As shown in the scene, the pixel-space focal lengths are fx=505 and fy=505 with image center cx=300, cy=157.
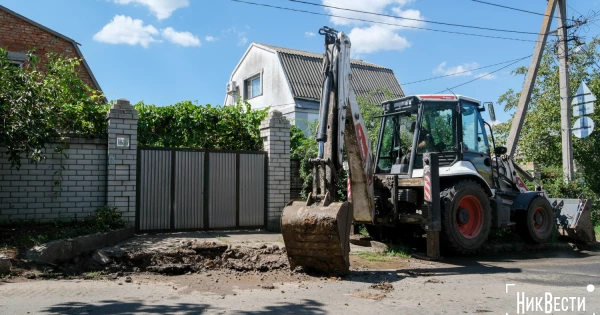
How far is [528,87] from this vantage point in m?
14.2

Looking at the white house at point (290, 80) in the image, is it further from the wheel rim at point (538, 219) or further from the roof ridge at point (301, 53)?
the wheel rim at point (538, 219)

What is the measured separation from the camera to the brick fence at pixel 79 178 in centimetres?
922

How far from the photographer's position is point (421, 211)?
29.0 feet

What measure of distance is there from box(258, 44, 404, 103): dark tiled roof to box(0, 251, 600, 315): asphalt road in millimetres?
15588

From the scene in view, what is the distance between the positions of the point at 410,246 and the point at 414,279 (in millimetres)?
2732

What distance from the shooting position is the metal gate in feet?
33.3

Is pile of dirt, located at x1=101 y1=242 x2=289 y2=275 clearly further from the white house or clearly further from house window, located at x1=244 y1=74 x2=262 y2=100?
house window, located at x1=244 y1=74 x2=262 y2=100

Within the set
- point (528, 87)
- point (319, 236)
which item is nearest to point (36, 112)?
point (319, 236)

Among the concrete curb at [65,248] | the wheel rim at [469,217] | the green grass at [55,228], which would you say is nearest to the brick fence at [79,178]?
the green grass at [55,228]

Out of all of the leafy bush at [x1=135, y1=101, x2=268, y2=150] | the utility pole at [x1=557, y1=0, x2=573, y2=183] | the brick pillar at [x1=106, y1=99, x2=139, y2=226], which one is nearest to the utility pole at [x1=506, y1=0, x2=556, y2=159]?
the utility pole at [x1=557, y1=0, x2=573, y2=183]

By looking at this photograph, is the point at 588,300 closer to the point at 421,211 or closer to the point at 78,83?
the point at 421,211

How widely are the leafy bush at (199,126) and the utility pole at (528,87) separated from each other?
7034 mm

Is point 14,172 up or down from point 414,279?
up

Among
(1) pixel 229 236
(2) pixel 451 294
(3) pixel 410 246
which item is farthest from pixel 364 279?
(1) pixel 229 236
